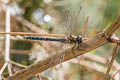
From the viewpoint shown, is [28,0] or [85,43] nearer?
[85,43]

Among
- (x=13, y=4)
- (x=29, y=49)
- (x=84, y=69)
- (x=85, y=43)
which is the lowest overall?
(x=84, y=69)

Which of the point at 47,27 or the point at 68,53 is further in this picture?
the point at 47,27

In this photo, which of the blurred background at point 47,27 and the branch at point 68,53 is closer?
the branch at point 68,53

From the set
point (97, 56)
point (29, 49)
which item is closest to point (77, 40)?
point (97, 56)

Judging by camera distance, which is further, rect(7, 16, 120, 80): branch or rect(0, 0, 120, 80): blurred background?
rect(0, 0, 120, 80): blurred background

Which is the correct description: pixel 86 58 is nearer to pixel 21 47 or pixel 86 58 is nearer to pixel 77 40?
pixel 21 47

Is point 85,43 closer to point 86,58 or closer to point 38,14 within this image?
point 86,58

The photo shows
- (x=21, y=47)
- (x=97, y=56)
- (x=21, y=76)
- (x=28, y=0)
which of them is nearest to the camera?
(x=21, y=76)

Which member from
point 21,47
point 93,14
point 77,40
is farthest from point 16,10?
point 77,40

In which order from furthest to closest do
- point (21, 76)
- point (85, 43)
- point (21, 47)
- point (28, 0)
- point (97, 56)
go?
1. point (28, 0)
2. point (21, 47)
3. point (97, 56)
4. point (21, 76)
5. point (85, 43)

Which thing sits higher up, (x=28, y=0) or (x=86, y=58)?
(x=28, y=0)
